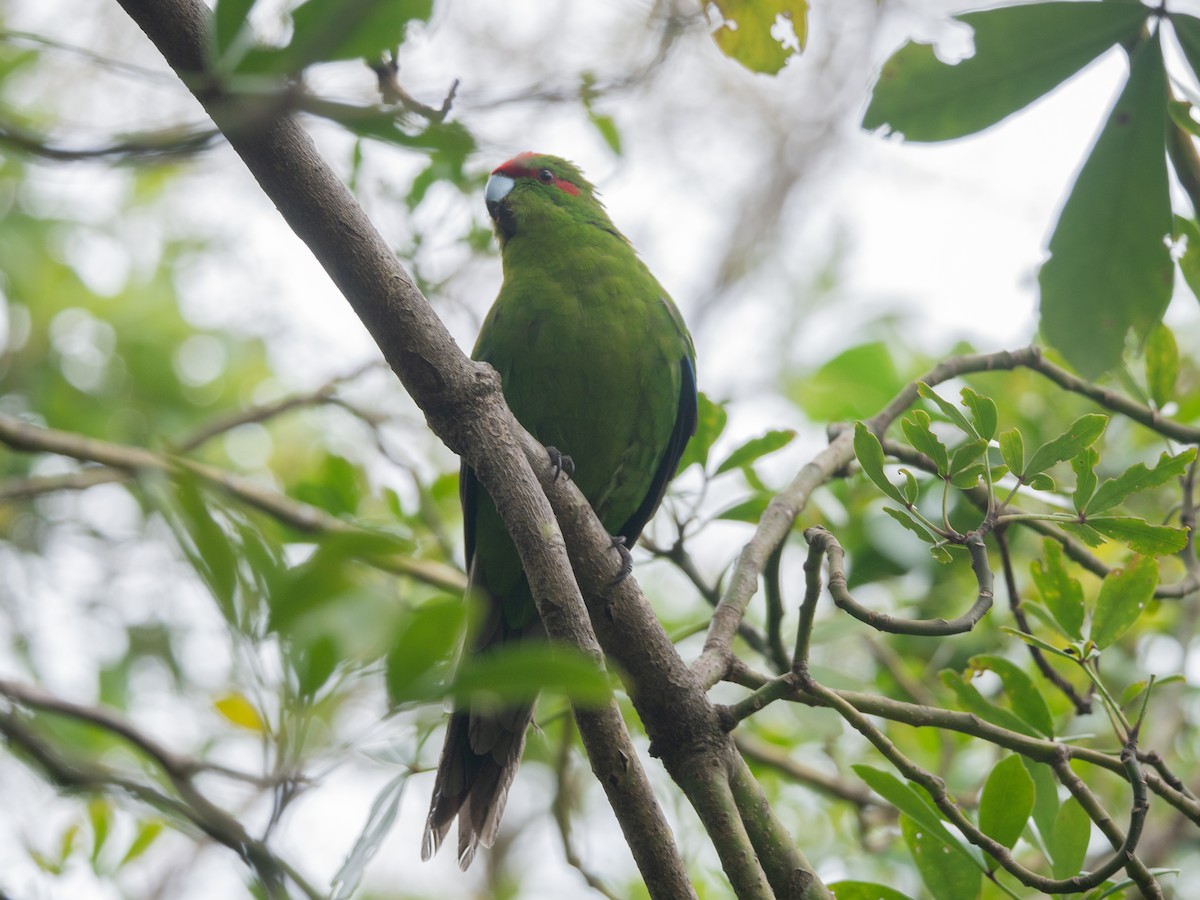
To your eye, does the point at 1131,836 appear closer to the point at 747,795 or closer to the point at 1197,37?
the point at 747,795

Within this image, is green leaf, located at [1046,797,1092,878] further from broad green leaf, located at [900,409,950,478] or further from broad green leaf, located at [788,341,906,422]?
broad green leaf, located at [788,341,906,422]

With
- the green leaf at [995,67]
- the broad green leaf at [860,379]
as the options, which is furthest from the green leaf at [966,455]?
the broad green leaf at [860,379]

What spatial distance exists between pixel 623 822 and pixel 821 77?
10.3m

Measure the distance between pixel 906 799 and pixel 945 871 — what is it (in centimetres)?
28

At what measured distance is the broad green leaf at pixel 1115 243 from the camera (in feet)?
8.30

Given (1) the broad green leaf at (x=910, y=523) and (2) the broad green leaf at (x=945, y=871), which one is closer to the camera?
(1) the broad green leaf at (x=910, y=523)

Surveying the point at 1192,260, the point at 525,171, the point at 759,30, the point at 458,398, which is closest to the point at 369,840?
the point at 458,398

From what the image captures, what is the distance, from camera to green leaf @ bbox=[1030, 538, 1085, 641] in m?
2.27

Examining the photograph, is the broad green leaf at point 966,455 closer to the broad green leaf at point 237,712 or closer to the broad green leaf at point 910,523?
the broad green leaf at point 910,523

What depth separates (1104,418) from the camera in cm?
196

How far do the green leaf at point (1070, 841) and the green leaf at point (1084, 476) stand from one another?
625mm

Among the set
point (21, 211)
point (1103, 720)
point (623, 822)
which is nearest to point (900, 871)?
point (1103, 720)

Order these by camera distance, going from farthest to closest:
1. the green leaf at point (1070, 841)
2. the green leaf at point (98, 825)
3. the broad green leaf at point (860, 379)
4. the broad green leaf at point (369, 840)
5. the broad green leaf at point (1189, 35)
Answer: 1. the broad green leaf at point (860, 379)
2. the green leaf at point (98, 825)
3. the broad green leaf at point (1189, 35)
4. the green leaf at point (1070, 841)
5. the broad green leaf at point (369, 840)

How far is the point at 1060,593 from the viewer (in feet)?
7.50
